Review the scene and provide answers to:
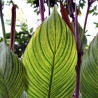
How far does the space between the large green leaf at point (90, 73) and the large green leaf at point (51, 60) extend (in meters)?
0.03

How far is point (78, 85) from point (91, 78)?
0.7 inches

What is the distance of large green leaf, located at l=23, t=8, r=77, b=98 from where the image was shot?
134 mm

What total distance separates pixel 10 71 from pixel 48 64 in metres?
0.04

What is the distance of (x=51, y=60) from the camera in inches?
5.8

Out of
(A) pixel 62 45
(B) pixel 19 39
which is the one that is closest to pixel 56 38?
(A) pixel 62 45

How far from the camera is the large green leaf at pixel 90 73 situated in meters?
0.18

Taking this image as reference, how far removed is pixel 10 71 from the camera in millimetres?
158

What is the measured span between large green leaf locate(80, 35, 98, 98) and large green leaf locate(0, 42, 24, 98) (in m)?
0.08

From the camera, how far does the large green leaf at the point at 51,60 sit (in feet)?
0.44

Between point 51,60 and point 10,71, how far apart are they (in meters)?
0.05

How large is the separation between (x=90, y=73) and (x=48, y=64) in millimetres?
65

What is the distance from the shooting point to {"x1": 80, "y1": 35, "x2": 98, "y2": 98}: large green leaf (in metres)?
0.18

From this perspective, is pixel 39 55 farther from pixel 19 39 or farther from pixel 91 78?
pixel 19 39

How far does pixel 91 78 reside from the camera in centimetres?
19
